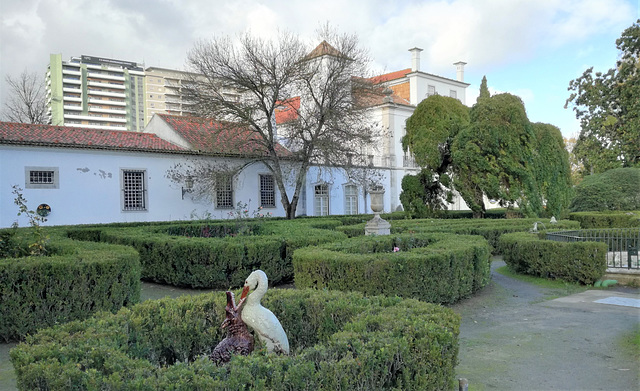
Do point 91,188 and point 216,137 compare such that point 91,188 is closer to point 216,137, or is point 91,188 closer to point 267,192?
point 216,137

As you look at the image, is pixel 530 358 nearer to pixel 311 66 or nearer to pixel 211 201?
pixel 311 66

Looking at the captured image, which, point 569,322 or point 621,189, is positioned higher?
point 621,189

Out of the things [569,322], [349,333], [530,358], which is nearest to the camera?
[349,333]

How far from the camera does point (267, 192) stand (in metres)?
25.3

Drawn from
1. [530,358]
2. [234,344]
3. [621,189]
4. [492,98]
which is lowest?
[530,358]

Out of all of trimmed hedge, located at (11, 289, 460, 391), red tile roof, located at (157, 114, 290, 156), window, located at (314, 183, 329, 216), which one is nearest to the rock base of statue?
trimmed hedge, located at (11, 289, 460, 391)

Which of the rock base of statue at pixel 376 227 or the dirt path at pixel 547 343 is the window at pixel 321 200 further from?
the dirt path at pixel 547 343

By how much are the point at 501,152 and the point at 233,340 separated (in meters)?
16.9

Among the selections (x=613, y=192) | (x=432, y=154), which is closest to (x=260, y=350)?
(x=432, y=154)

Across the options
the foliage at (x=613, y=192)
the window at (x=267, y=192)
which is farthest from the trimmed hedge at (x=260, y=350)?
the foliage at (x=613, y=192)

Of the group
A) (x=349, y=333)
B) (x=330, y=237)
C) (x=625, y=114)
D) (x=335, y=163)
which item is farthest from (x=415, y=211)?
(x=349, y=333)

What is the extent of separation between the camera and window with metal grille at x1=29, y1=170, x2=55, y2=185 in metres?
17.7

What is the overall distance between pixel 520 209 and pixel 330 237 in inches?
414

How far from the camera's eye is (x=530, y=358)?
4.72 metres
